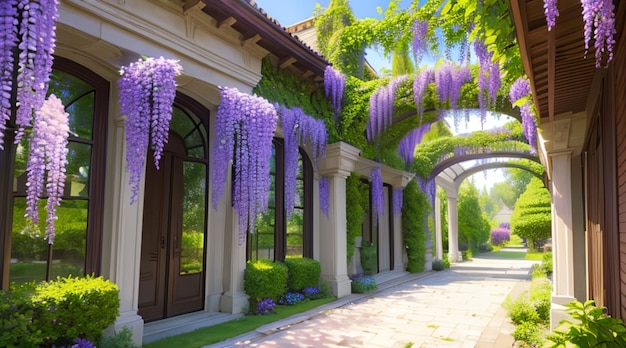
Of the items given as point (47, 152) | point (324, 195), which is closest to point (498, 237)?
point (324, 195)

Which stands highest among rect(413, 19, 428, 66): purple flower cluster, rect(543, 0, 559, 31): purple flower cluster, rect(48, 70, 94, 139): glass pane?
rect(413, 19, 428, 66): purple flower cluster

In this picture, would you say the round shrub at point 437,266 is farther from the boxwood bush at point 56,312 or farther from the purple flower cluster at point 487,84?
the boxwood bush at point 56,312

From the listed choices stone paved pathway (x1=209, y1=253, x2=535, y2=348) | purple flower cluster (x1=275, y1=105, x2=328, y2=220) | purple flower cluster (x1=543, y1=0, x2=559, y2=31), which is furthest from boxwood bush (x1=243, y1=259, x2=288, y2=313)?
purple flower cluster (x1=543, y1=0, x2=559, y2=31)

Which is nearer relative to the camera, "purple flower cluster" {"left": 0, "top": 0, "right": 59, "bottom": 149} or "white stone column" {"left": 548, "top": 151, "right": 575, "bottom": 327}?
"purple flower cluster" {"left": 0, "top": 0, "right": 59, "bottom": 149}

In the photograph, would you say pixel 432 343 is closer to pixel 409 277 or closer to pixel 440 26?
pixel 440 26

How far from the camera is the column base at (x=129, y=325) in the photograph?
12.7 feet

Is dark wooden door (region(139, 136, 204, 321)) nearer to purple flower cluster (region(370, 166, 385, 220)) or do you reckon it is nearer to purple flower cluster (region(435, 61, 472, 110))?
purple flower cluster (region(435, 61, 472, 110))

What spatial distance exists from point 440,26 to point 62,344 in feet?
22.4

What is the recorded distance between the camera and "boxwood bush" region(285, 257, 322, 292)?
647 cm

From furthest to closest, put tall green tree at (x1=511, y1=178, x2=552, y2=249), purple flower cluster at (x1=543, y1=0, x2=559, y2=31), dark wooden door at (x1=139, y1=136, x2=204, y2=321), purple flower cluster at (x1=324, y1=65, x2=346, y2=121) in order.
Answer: tall green tree at (x1=511, y1=178, x2=552, y2=249) → purple flower cluster at (x1=324, y1=65, x2=346, y2=121) → dark wooden door at (x1=139, y1=136, x2=204, y2=321) → purple flower cluster at (x1=543, y1=0, x2=559, y2=31)

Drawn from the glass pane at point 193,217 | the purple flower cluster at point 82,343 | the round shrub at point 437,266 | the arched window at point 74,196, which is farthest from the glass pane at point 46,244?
the round shrub at point 437,266

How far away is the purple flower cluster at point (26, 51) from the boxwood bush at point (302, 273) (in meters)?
4.61

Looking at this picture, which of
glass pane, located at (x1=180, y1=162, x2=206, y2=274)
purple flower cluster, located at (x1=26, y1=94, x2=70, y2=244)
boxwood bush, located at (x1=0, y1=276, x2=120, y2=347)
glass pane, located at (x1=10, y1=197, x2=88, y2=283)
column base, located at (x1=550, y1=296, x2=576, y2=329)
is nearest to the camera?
boxwood bush, located at (x1=0, y1=276, x2=120, y2=347)

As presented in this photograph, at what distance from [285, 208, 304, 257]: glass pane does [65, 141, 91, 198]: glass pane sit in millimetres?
3494
